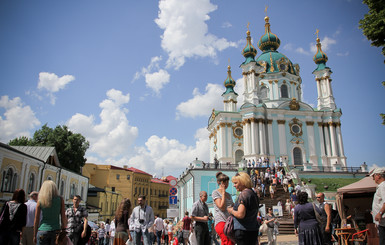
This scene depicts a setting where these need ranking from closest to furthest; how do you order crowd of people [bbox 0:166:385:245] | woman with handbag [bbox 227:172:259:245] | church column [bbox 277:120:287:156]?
1. woman with handbag [bbox 227:172:259:245]
2. crowd of people [bbox 0:166:385:245]
3. church column [bbox 277:120:287:156]

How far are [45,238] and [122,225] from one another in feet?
6.81

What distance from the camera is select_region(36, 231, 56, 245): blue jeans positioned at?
583cm

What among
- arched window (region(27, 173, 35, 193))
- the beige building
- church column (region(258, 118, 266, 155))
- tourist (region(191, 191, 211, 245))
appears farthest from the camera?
church column (region(258, 118, 266, 155))

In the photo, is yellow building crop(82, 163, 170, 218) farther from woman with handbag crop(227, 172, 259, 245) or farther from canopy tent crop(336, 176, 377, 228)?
woman with handbag crop(227, 172, 259, 245)

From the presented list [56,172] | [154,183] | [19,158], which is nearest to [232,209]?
[19,158]

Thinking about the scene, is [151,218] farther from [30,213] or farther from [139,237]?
[30,213]

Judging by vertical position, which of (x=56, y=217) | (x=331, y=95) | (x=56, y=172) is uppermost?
(x=331, y=95)

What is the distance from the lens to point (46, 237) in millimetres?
5859

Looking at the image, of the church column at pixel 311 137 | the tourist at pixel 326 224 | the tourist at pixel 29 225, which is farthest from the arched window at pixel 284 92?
the tourist at pixel 29 225

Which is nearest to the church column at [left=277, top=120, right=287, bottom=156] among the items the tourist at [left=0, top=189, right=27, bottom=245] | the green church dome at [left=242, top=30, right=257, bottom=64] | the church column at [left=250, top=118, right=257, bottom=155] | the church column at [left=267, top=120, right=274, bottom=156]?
the church column at [left=267, top=120, right=274, bottom=156]

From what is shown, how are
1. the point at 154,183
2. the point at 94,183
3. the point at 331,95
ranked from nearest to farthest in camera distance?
1. the point at 331,95
2. the point at 94,183
3. the point at 154,183

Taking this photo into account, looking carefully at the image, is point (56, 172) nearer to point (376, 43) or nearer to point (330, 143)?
point (376, 43)

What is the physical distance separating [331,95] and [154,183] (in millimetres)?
42774

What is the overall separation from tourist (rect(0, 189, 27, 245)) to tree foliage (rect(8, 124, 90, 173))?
36982 mm
